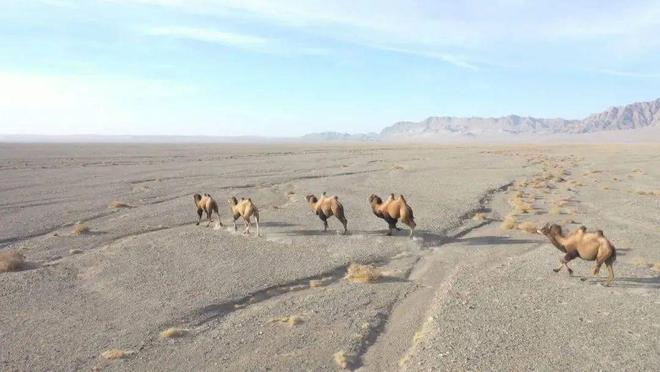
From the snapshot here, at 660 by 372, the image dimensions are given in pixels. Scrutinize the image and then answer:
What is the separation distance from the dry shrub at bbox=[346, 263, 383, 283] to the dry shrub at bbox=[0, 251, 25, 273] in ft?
25.4

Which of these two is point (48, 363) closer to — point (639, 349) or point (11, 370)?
point (11, 370)

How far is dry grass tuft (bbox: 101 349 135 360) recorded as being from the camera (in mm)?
7836

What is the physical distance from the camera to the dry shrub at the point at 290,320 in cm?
902

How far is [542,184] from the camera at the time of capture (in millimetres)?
31000

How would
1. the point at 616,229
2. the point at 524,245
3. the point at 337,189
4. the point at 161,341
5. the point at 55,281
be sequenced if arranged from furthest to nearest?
1. the point at 337,189
2. the point at 616,229
3. the point at 524,245
4. the point at 55,281
5. the point at 161,341

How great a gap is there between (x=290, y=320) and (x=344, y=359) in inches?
65.8

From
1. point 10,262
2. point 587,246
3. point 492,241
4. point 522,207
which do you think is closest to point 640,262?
point 587,246

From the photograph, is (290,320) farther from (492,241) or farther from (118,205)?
(118,205)

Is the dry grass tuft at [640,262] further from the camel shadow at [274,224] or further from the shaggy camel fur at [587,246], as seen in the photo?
the camel shadow at [274,224]

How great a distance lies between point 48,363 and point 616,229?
16.3 metres

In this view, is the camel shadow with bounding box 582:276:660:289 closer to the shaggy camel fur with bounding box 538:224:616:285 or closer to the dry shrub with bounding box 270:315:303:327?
the shaggy camel fur with bounding box 538:224:616:285

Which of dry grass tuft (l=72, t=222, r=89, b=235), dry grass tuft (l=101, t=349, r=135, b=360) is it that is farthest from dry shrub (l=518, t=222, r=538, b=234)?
dry grass tuft (l=72, t=222, r=89, b=235)

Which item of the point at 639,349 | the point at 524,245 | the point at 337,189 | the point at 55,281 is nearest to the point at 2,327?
the point at 55,281

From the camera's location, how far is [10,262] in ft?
40.5
